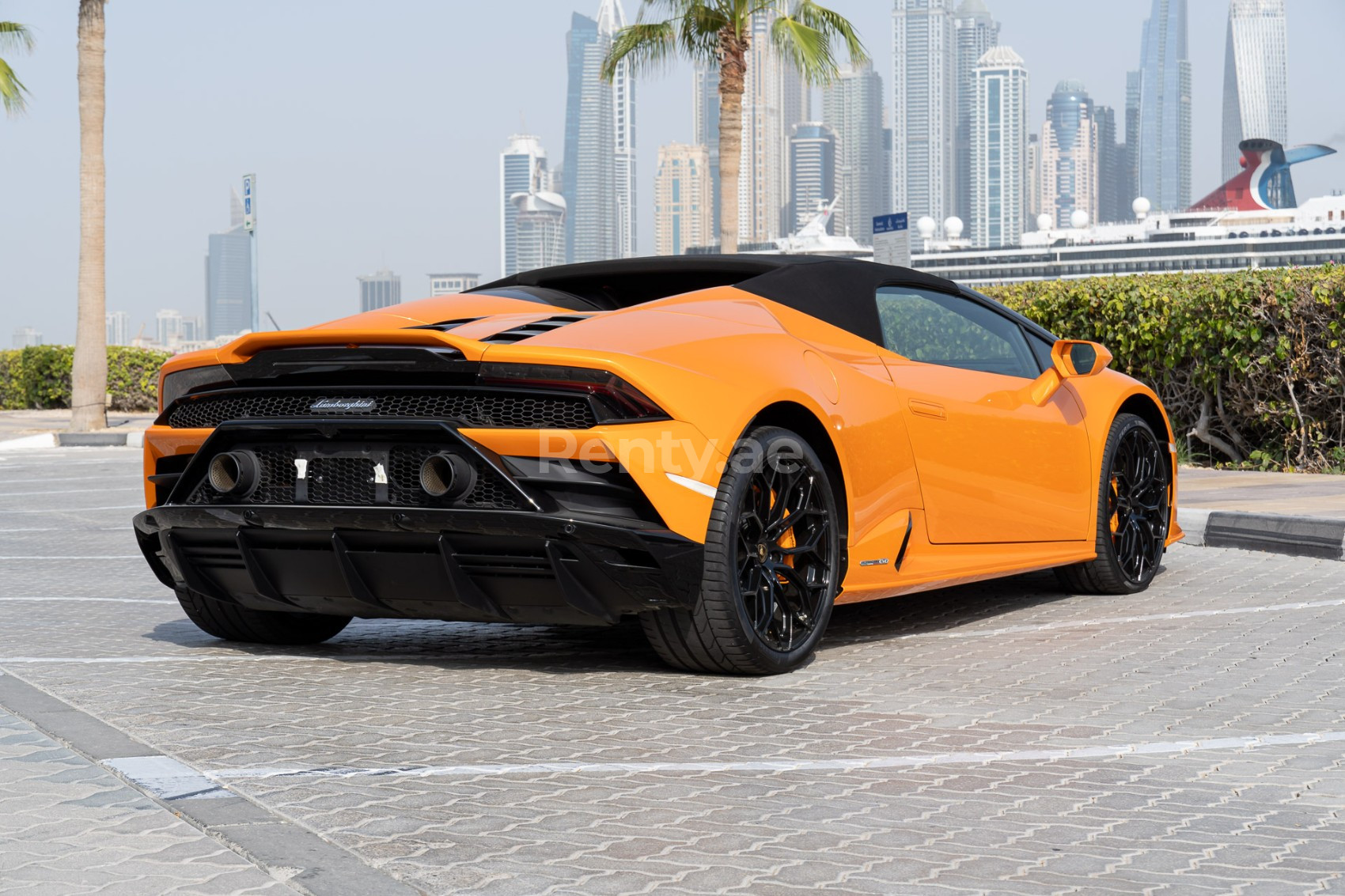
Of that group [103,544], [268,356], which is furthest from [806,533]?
[103,544]

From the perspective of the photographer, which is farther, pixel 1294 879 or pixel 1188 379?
pixel 1188 379

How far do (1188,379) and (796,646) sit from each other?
8.41 m

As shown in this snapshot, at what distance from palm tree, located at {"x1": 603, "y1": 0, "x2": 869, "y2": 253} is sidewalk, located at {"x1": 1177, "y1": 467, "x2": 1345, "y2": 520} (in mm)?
10761

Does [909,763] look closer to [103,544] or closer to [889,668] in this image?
[889,668]

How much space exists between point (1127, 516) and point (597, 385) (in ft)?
11.0

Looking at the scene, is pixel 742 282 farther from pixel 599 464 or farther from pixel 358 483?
pixel 358 483

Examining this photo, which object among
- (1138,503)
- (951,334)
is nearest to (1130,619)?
(1138,503)

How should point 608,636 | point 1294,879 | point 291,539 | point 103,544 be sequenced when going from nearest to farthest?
point 1294,879, point 291,539, point 608,636, point 103,544

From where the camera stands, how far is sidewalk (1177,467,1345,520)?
902 cm

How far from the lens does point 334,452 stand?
14.7 feet

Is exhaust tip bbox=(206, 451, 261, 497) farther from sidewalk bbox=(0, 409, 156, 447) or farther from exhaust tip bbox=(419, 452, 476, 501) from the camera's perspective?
sidewalk bbox=(0, 409, 156, 447)

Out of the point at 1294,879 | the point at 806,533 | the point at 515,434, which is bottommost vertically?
the point at 1294,879

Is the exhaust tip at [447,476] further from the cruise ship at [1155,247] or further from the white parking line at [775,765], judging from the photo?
the cruise ship at [1155,247]

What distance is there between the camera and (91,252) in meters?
22.2
